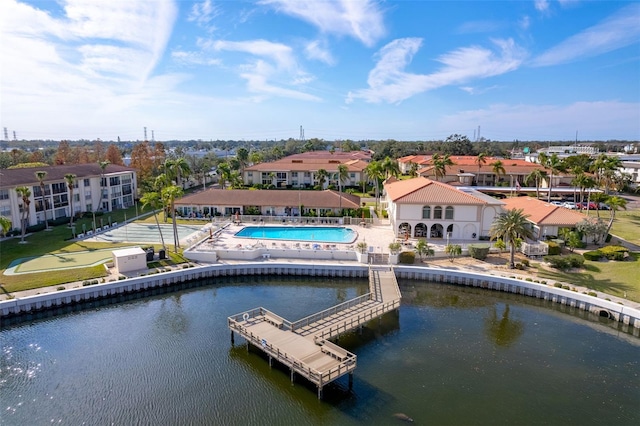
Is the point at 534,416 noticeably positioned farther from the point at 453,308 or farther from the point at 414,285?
the point at 414,285

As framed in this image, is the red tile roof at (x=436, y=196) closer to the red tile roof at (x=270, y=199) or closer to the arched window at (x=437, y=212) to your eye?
the arched window at (x=437, y=212)

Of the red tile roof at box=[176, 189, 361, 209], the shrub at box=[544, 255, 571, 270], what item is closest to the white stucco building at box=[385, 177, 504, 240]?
the shrub at box=[544, 255, 571, 270]

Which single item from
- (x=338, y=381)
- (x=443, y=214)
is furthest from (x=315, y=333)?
(x=443, y=214)

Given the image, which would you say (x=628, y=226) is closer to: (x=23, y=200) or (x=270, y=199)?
(x=270, y=199)

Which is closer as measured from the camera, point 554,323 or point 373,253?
point 554,323

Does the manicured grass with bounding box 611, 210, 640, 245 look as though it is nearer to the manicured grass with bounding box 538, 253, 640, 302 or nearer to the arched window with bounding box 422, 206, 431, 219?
the manicured grass with bounding box 538, 253, 640, 302

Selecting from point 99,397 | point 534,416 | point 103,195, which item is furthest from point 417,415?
point 103,195
